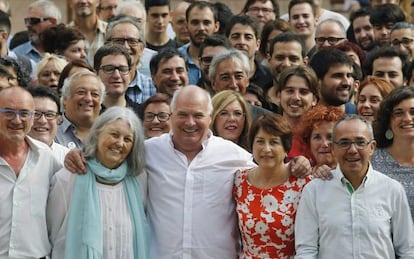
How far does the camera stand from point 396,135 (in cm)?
938

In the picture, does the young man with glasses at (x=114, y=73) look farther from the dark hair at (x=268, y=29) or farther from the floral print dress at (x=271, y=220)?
the floral print dress at (x=271, y=220)

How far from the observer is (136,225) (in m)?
8.90

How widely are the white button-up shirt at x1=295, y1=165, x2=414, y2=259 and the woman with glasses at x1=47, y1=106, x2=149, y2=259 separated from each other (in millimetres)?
1177

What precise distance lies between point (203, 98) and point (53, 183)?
123 cm

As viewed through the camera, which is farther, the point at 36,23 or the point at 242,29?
the point at 36,23

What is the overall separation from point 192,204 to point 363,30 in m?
5.39

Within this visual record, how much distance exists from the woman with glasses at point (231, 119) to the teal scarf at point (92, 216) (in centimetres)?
153

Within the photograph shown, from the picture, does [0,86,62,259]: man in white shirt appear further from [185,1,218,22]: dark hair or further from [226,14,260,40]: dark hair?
[185,1,218,22]: dark hair

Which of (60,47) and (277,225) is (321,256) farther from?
(60,47)

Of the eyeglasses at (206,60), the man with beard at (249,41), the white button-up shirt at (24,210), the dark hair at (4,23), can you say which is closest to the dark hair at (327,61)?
the man with beard at (249,41)

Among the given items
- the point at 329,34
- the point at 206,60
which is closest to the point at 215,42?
the point at 206,60

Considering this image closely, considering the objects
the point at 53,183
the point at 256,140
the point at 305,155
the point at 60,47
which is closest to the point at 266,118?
the point at 256,140

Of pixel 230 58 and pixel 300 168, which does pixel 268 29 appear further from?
pixel 300 168

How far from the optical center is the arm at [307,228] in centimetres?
863
